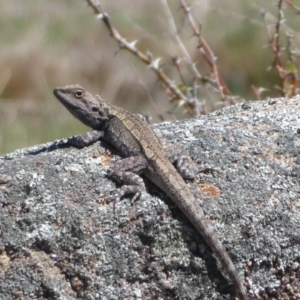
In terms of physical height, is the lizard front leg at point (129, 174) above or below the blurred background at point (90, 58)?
below

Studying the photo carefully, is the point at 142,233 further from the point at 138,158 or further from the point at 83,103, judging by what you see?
the point at 83,103

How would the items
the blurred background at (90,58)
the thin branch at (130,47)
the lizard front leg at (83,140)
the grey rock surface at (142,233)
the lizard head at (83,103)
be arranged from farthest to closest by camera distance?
the blurred background at (90,58) < the thin branch at (130,47) < the lizard head at (83,103) < the lizard front leg at (83,140) < the grey rock surface at (142,233)

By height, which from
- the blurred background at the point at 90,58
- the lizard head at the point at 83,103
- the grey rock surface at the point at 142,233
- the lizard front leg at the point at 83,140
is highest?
the blurred background at the point at 90,58

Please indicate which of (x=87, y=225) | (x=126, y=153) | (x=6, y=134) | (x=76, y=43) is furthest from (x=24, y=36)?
(x=87, y=225)

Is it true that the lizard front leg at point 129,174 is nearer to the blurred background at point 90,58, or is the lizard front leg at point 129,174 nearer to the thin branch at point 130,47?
the thin branch at point 130,47

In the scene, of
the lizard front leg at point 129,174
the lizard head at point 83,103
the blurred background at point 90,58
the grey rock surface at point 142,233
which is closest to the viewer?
the grey rock surface at point 142,233

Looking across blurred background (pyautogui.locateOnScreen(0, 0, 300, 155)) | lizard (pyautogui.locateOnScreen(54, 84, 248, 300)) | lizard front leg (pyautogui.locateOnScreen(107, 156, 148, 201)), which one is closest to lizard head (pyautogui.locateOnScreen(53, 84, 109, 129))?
lizard (pyautogui.locateOnScreen(54, 84, 248, 300))

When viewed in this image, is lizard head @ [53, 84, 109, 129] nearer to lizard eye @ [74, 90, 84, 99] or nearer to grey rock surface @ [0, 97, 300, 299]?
lizard eye @ [74, 90, 84, 99]

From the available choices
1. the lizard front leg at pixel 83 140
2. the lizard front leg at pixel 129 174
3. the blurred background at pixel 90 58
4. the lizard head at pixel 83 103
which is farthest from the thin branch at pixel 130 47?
the blurred background at pixel 90 58
